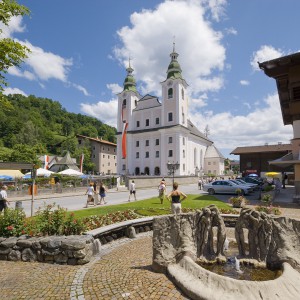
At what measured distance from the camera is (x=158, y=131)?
216 ft

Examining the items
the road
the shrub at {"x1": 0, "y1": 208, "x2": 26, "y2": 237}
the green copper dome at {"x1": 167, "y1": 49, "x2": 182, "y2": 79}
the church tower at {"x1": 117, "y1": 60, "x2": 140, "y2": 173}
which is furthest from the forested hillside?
the shrub at {"x1": 0, "y1": 208, "x2": 26, "y2": 237}

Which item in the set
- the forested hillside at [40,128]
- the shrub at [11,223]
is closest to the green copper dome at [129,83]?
the forested hillside at [40,128]

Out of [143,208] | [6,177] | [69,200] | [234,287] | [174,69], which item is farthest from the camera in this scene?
[174,69]

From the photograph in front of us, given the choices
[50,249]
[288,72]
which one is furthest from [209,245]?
[288,72]

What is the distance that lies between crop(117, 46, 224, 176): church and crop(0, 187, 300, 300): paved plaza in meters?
53.5

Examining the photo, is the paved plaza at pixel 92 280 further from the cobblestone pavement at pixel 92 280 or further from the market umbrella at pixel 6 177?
the market umbrella at pixel 6 177

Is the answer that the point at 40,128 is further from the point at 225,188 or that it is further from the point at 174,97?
the point at 225,188

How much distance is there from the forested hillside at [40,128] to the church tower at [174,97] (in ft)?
113

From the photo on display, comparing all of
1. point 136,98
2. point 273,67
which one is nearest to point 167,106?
point 136,98

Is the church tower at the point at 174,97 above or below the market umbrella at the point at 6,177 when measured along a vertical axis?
above

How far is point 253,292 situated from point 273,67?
1453 cm

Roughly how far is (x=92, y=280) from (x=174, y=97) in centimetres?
6178

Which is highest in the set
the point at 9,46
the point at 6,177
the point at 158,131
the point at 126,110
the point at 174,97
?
the point at 174,97

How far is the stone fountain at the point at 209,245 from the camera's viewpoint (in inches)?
194
